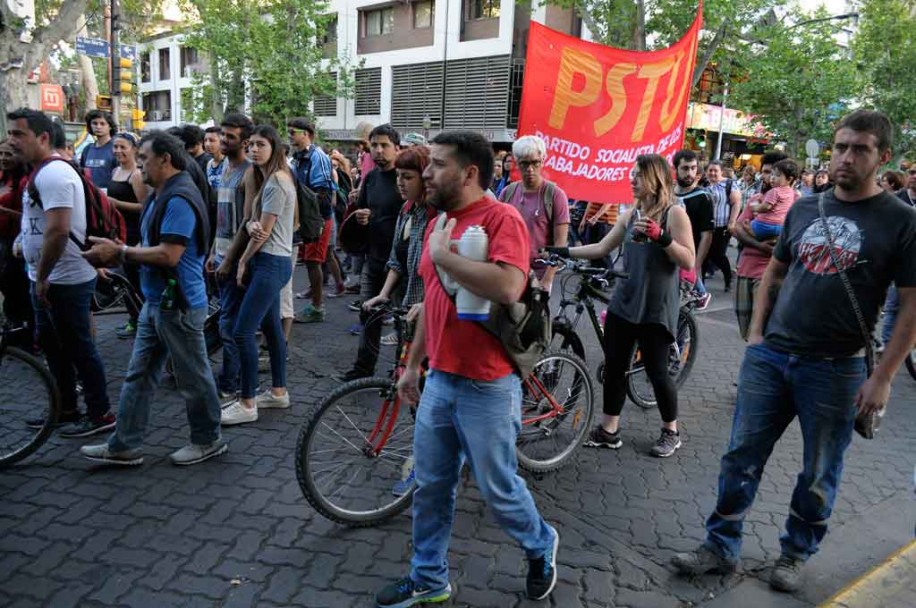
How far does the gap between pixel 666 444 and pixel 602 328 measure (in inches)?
35.4

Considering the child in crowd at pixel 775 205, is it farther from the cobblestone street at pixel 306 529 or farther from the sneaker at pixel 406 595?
the sneaker at pixel 406 595

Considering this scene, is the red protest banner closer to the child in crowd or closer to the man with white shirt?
the child in crowd

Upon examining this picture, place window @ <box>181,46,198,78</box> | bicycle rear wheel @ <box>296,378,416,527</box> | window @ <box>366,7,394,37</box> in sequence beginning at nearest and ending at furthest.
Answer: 1. bicycle rear wheel @ <box>296,378,416,527</box>
2. window @ <box>366,7,394,37</box>
3. window @ <box>181,46,198,78</box>

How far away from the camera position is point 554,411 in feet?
14.0

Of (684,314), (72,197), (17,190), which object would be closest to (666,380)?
(684,314)

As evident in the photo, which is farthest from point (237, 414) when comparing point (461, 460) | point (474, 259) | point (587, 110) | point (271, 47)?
point (271, 47)

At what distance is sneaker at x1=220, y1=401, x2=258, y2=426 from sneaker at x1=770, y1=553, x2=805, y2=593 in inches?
131

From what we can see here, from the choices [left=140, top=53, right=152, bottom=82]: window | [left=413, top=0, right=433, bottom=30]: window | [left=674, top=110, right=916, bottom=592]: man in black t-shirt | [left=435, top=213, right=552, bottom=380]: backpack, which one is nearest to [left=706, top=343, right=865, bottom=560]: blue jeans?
[left=674, top=110, right=916, bottom=592]: man in black t-shirt

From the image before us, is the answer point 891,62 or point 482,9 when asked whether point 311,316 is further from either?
point 891,62

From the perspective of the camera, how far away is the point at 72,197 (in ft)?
13.4

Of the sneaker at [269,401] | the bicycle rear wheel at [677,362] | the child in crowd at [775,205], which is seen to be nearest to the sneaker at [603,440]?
the bicycle rear wheel at [677,362]

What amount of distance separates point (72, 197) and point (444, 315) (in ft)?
8.92

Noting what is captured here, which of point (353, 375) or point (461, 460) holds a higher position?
point (461, 460)

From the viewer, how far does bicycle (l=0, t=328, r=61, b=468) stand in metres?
4.07
